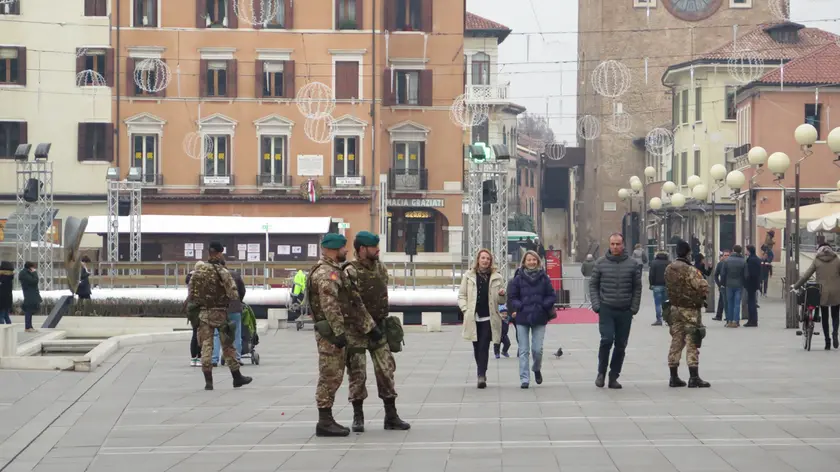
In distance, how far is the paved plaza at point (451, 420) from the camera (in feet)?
37.9

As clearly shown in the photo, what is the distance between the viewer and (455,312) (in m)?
38.2

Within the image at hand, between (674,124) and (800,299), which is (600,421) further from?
(674,124)

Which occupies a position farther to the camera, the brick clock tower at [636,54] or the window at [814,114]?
the brick clock tower at [636,54]

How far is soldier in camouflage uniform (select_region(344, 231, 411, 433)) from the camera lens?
13.3 metres

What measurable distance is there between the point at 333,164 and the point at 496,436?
1992 inches

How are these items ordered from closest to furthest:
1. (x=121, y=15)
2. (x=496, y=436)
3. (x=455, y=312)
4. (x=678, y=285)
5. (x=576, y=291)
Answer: (x=496, y=436) → (x=678, y=285) → (x=455, y=312) → (x=576, y=291) → (x=121, y=15)

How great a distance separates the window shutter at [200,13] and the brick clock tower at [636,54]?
29.9 metres

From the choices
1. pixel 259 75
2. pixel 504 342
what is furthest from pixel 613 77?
pixel 504 342

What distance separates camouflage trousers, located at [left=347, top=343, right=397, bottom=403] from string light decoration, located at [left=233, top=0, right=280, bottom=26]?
48.6 metres

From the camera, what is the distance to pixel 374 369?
13492 mm

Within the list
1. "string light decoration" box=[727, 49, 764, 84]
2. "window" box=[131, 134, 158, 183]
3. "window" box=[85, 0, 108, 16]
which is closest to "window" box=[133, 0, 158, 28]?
"window" box=[85, 0, 108, 16]

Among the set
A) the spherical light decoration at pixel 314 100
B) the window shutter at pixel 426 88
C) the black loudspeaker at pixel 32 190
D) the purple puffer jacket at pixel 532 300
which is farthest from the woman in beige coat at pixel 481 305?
the window shutter at pixel 426 88

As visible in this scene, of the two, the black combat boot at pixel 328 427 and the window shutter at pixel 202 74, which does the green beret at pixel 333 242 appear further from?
the window shutter at pixel 202 74

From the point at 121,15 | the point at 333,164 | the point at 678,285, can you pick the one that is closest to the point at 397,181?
the point at 333,164
